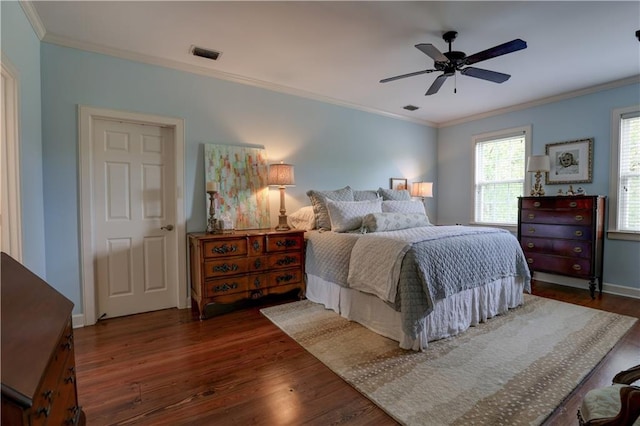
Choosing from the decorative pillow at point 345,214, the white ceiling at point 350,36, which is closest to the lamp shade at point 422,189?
the white ceiling at point 350,36

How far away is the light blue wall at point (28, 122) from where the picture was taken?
2016 mm

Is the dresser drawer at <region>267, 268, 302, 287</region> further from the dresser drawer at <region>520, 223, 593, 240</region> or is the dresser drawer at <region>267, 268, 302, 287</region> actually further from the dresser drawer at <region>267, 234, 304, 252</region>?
the dresser drawer at <region>520, 223, 593, 240</region>

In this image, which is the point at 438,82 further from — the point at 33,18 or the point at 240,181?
the point at 33,18

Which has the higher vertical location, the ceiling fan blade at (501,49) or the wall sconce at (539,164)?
the ceiling fan blade at (501,49)

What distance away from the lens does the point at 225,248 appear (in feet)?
9.81

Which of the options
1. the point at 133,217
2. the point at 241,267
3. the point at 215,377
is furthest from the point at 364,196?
the point at 215,377

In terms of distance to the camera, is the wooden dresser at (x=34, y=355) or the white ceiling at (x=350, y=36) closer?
the wooden dresser at (x=34, y=355)

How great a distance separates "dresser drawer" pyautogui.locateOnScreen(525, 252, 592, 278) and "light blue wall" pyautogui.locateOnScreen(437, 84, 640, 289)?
0.52 meters

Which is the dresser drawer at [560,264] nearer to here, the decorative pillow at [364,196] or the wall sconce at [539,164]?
the wall sconce at [539,164]

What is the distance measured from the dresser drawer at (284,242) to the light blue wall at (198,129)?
1.88 feet

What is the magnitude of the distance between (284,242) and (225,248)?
0.65 m

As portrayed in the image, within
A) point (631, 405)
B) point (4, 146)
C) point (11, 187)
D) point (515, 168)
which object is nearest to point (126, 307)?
point (11, 187)

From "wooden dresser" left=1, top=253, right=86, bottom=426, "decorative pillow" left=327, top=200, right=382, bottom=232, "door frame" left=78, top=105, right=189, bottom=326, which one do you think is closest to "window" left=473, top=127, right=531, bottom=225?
"decorative pillow" left=327, top=200, right=382, bottom=232

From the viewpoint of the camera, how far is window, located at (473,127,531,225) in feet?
15.1
